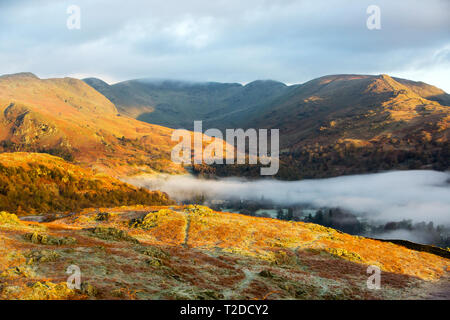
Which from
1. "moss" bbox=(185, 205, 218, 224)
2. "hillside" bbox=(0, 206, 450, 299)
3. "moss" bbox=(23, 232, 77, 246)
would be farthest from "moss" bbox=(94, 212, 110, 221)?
"moss" bbox=(23, 232, 77, 246)

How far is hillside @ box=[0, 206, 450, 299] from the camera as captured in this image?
19031 mm

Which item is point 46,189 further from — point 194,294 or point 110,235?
point 194,294

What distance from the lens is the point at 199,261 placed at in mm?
27766

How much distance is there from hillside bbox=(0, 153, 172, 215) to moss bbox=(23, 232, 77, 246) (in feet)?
236

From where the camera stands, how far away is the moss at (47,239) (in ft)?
84.2

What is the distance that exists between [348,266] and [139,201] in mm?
148520

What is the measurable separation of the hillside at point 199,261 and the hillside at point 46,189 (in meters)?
66.5

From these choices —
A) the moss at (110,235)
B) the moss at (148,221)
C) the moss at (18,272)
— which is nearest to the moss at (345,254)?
the moss at (148,221)

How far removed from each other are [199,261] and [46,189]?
367 ft

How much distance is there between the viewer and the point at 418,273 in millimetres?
34531
